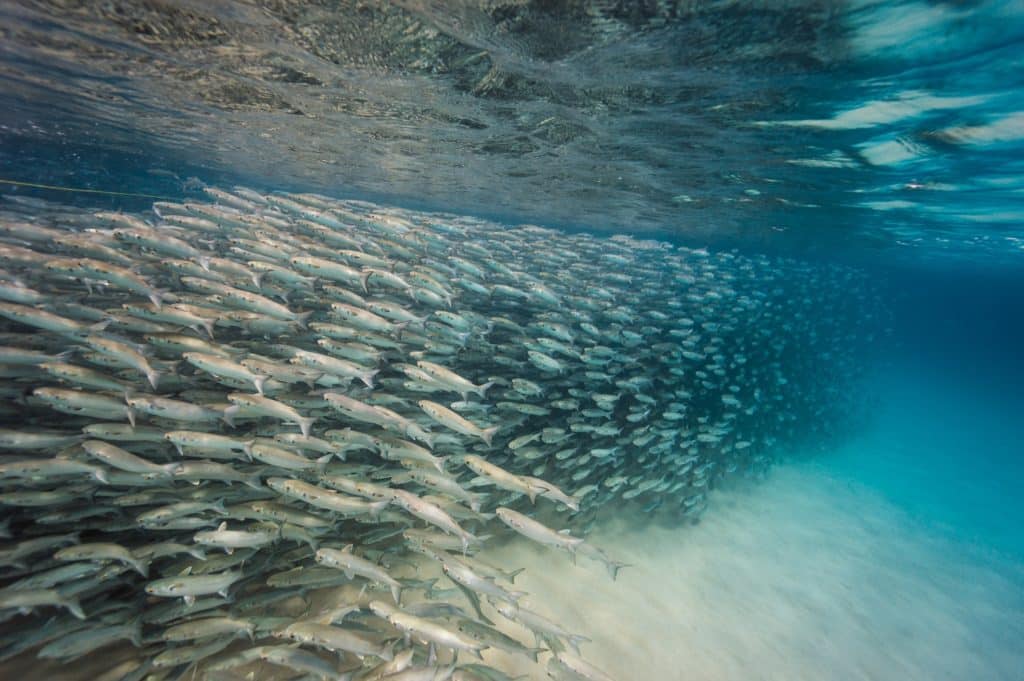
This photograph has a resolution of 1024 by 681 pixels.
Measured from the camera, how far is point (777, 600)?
9.62 m

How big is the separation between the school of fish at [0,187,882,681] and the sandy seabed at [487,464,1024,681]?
1099 mm

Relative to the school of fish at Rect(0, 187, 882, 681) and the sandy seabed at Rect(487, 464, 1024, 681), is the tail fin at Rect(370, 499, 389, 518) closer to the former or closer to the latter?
the school of fish at Rect(0, 187, 882, 681)

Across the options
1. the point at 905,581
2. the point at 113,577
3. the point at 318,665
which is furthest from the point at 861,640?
the point at 113,577

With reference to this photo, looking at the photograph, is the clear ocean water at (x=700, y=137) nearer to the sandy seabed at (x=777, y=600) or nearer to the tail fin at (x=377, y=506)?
the sandy seabed at (x=777, y=600)

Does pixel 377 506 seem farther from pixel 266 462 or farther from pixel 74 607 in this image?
pixel 74 607

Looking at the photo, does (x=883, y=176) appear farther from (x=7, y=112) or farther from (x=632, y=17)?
(x=7, y=112)

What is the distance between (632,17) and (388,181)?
2141 cm

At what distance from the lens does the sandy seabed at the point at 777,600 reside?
7.04m

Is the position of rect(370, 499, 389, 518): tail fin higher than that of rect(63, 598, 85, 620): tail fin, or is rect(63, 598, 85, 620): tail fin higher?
rect(370, 499, 389, 518): tail fin

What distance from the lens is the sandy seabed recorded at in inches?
277

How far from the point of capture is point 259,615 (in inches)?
179

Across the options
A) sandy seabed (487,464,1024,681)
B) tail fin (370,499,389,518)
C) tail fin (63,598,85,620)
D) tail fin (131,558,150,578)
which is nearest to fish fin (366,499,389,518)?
tail fin (370,499,389,518)

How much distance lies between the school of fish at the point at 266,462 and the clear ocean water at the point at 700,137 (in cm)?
95

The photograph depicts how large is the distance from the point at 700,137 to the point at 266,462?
13206 millimetres
